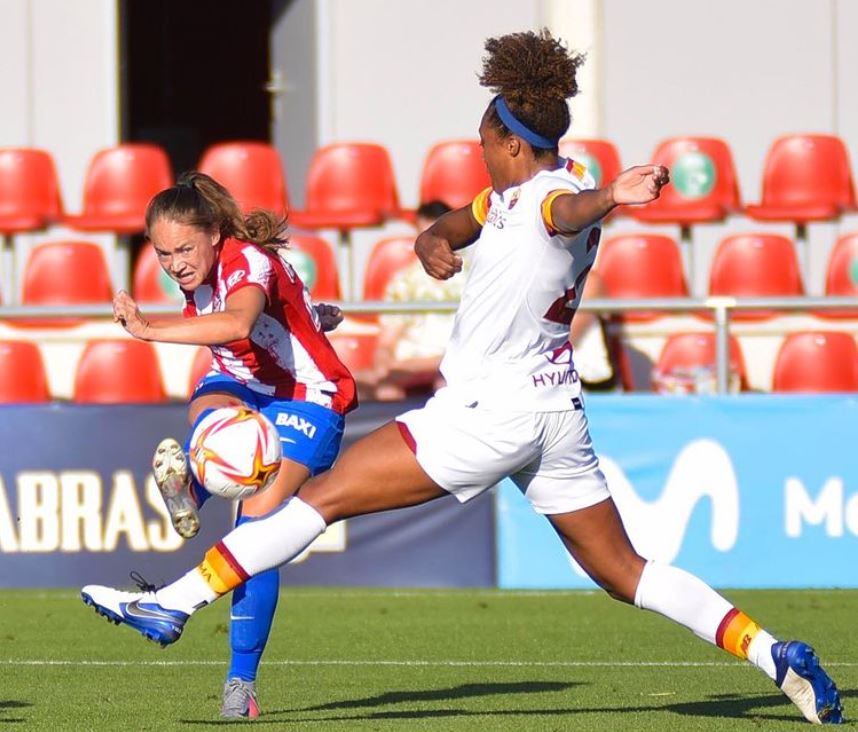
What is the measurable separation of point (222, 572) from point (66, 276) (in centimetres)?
817

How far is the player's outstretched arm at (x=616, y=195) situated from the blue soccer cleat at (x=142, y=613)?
1599mm

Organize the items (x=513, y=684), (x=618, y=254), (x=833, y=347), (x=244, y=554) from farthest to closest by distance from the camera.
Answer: (x=618, y=254) < (x=833, y=347) < (x=513, y=684) < (x=244, y=554)

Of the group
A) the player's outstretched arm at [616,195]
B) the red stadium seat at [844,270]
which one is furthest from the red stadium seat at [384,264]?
the player's outstretched arm at [616,195]

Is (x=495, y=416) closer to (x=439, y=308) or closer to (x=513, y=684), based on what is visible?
(x=513, y=684)

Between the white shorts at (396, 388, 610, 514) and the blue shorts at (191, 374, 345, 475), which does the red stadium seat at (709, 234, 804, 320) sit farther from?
the white shorts at (396, 388, 610, 514)

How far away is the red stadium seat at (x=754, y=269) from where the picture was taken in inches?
527

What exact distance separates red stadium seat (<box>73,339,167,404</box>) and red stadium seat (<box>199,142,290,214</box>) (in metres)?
2.26

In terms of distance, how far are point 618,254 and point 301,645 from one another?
5428 mm

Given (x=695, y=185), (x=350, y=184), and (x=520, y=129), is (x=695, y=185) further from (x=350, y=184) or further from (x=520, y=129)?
(x=520, y=129)

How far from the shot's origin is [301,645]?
8.54 metres

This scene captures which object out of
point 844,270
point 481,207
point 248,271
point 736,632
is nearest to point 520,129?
point 481,207

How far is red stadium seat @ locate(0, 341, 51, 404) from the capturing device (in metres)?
12.2

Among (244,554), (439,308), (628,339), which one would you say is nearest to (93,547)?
(439,308)

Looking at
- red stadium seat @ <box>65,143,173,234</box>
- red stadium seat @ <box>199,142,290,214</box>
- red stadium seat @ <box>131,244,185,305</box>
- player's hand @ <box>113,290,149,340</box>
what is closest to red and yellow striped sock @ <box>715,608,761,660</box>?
player's hand @ <box>113,290,149,340</box>
